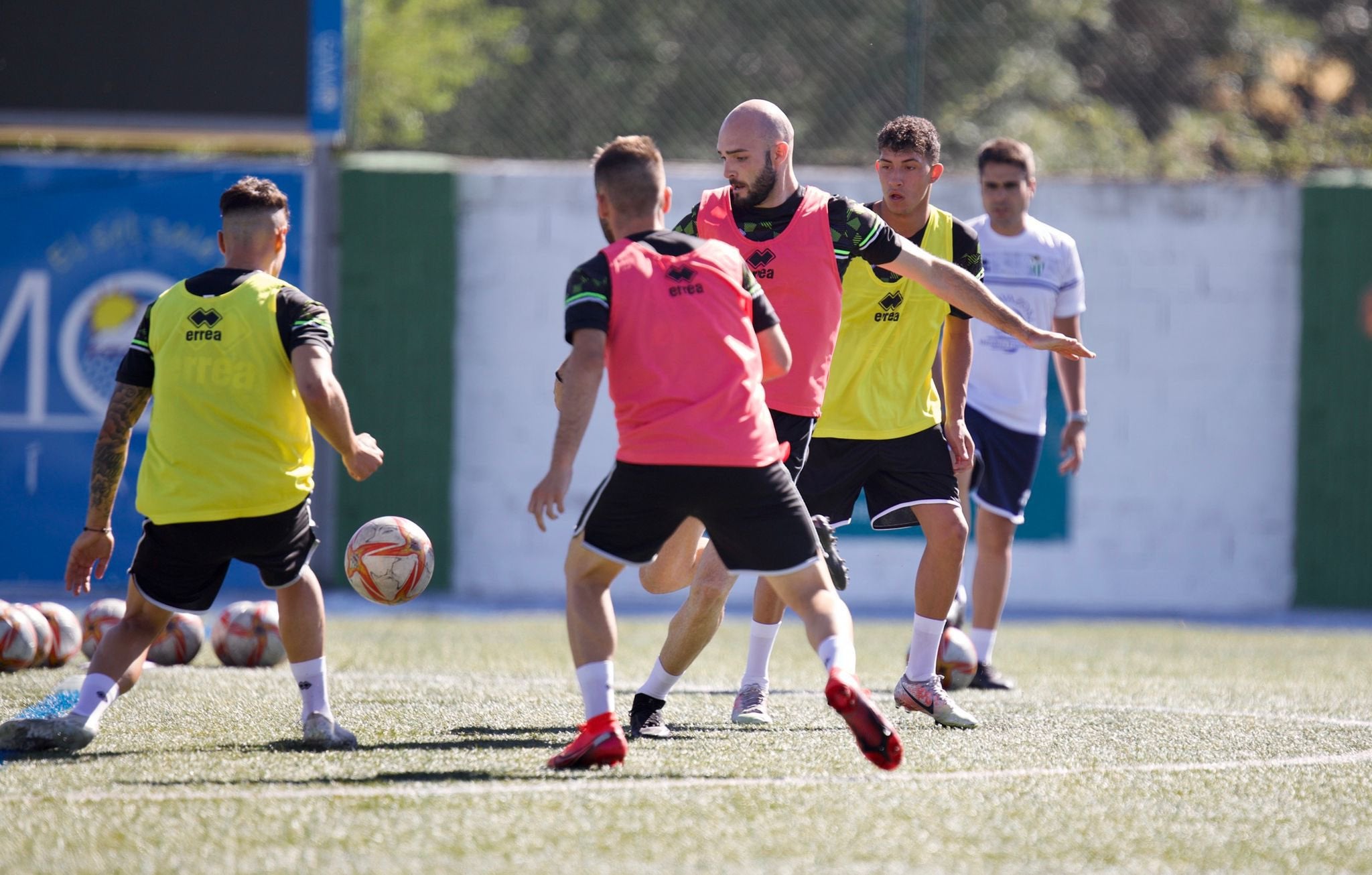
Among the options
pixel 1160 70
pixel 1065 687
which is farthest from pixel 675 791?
pixel 1160 70

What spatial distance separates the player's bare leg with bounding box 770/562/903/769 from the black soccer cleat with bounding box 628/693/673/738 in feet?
3.02

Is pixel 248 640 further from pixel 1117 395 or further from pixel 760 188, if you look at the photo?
pixel 1117 395

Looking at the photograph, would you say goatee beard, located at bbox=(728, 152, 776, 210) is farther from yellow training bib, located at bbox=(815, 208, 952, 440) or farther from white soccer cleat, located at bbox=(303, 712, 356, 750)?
white soccer cleat, located at bbox=(303, 712, 356, 750)

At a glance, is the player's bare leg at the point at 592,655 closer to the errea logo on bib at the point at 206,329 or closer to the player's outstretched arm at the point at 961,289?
the errea logo on bib at the point at 206,329

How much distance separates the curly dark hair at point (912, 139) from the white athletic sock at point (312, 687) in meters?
2.91

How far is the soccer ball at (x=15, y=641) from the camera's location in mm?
6953

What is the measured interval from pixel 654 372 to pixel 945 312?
1997 millimetres

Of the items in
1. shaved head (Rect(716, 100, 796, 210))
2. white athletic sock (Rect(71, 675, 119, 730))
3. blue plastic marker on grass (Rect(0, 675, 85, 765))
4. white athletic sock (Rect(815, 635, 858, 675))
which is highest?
shaved head (Rect(716, 100, 796, 210))

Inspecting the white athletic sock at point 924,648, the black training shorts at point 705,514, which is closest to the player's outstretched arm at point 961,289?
the black training shorts at point 705,514

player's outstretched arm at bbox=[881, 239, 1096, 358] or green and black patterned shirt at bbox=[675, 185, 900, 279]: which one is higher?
green and black patterned shirt at bbox=[675, 185, 900, 279]

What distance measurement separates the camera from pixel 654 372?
454 cm

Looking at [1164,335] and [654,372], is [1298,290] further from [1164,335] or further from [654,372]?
[654,372]

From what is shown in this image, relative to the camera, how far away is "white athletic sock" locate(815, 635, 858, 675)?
14.7 ft

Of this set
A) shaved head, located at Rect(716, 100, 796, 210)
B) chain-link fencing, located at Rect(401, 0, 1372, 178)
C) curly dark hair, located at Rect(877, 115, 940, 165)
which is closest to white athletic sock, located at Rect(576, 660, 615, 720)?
shaved head, located at Rect(716, 100, 796, 210)
